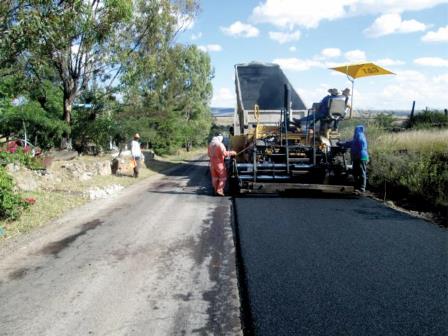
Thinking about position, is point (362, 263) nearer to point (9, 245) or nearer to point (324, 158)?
point (9, 245)

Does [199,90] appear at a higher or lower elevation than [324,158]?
higher

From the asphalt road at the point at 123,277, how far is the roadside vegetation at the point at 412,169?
137 inches

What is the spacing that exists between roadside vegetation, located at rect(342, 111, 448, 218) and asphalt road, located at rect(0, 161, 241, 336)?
348 centimetres

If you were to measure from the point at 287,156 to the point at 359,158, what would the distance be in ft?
4.70

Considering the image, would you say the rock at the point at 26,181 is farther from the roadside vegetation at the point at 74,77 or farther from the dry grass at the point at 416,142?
the dry grass at the point at 416,142

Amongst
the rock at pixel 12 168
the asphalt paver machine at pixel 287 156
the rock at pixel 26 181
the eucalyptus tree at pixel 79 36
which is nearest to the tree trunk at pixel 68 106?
the eucalyptus tree at pixel 79 36

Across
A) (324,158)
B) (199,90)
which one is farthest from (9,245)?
(199,90)

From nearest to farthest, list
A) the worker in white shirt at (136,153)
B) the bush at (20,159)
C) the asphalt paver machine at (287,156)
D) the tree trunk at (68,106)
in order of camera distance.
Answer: the asphalt paver machine at (287,156) < the bush at (20,159) < the worker in white shirt at (136,153) < the tree trunk at (68,106)

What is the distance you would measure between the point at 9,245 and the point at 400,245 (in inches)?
183

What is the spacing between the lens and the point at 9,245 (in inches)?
212

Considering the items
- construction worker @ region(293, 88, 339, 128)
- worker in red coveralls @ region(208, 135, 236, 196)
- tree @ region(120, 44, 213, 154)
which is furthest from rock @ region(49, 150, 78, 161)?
construction worker @ region(293, 88, 339, 128)

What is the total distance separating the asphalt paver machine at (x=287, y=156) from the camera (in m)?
8.88

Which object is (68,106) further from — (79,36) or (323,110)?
(323,110)

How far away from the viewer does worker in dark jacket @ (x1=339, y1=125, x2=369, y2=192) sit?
8938 millimetres
